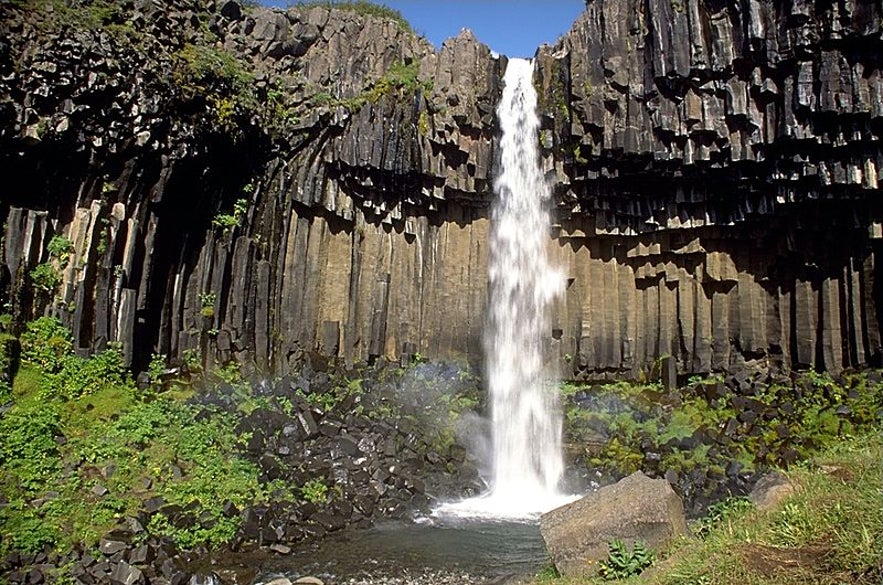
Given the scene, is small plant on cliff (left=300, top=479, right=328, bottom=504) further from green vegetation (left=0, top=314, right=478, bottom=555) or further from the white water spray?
the white water spray

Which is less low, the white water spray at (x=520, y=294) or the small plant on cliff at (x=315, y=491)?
the white water spray at (x=520, y=294)

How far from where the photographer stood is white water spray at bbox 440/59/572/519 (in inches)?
662

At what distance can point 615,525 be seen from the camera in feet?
22.9

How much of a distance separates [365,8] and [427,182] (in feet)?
19.1

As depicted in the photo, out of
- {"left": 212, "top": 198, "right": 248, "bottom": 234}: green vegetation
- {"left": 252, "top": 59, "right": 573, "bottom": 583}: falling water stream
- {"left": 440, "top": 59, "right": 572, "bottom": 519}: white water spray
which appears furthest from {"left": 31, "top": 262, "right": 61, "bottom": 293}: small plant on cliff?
{"left": 440, "top": 59, "right": 572, "bottom": 519}: white water spray

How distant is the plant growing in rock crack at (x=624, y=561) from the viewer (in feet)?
21.6

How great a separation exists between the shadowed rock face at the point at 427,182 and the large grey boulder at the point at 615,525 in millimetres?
10365

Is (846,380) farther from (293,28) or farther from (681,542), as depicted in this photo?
(293,28)

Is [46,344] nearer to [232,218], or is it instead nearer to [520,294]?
[232,218]

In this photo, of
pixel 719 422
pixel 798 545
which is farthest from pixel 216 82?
pixel 798 545

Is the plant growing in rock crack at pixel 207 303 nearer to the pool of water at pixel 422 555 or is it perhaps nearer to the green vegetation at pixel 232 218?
the green vegetation at pixel 232 218

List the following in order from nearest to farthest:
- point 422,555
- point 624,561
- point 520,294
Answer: point 624,561 → point 422,555 → point 520,294

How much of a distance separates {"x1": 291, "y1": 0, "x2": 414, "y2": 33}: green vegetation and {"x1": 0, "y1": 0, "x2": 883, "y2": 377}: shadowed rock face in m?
0.83

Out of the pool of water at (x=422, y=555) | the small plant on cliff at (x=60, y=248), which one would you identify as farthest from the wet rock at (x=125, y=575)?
the small plant on cliff at (x=60, y=248)
